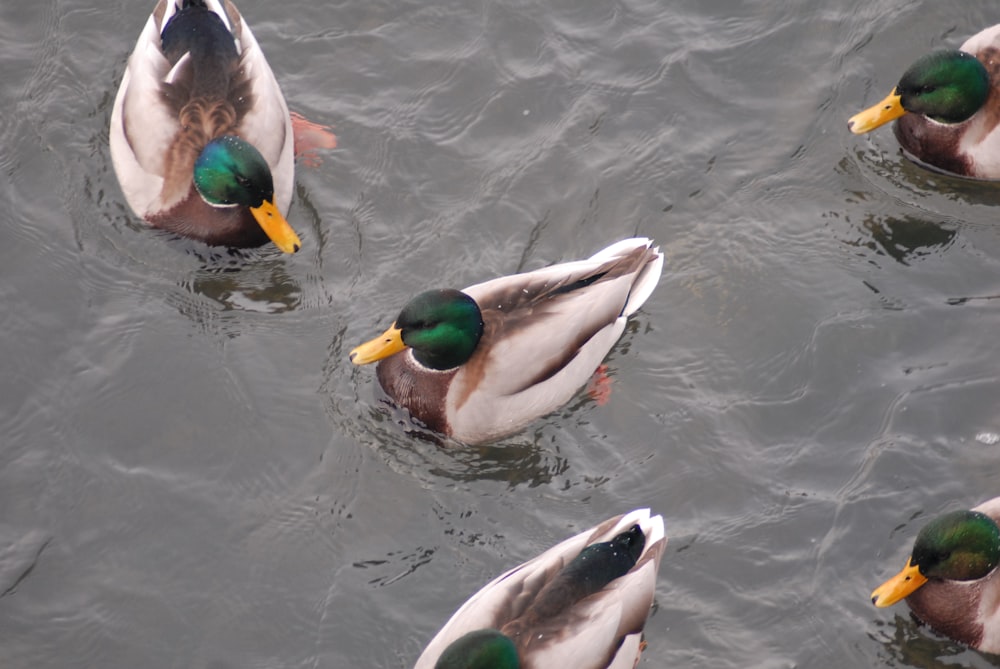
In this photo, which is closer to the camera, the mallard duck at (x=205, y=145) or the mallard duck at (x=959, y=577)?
the mallard duck at (x=959, y=577)

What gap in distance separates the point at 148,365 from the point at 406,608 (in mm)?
2220

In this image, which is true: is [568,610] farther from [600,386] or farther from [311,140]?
[311,140]

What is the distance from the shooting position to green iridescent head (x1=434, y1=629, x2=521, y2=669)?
6.32 metres

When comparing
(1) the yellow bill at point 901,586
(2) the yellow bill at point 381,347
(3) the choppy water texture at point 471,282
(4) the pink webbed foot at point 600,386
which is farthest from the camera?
(4) the pink webbed foot at point 600,386

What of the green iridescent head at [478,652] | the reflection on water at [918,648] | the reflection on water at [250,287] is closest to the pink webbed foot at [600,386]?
the reflection on water at [250,287]

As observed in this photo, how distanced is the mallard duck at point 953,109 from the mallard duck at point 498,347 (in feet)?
8.02

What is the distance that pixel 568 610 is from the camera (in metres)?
6.75

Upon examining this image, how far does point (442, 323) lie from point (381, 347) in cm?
39

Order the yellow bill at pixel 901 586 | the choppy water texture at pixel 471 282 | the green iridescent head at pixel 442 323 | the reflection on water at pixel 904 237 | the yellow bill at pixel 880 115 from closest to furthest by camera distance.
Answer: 1. the yellow bill at pixel 901 586
2. the choppy water texture at pixel 471 282
3. the green iridescent head at pixel 442 323
4. the reflection on water at pixel 904 237
5. the yellow bill at pixel 880 115

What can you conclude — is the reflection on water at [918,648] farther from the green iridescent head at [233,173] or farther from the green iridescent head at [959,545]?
the green iridescent head at [233,173]

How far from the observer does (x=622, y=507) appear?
Result: 25.3ft

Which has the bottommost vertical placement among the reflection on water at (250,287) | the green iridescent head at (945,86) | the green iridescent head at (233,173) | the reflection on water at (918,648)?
the reflection on water at (250,287)

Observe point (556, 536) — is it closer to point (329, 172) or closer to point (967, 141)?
point (329, 172)

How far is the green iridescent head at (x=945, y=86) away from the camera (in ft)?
29.7
